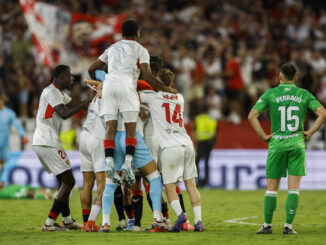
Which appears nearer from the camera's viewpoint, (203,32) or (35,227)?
(35,227)

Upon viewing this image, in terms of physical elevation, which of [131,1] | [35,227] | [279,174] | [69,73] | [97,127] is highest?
[131,1]

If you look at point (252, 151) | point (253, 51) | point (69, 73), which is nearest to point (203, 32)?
point (253, 51)

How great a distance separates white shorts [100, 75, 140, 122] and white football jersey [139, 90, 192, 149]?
0.52m

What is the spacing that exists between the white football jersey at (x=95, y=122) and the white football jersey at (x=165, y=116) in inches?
24.5

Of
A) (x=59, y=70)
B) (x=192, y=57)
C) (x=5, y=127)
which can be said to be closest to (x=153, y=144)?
(x=59, y=70)

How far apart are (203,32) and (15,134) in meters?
7.01

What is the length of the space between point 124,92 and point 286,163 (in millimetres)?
2263

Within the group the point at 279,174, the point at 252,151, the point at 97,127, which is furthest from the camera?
the point at 252,151

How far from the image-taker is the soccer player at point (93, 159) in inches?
360

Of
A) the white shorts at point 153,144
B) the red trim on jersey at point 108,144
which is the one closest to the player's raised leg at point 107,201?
the red trim on jersey at point 108,144

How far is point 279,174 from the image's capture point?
880cm

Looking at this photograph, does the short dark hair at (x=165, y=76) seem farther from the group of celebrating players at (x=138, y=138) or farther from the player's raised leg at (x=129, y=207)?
the player's raised leg at (x=129, y=207)

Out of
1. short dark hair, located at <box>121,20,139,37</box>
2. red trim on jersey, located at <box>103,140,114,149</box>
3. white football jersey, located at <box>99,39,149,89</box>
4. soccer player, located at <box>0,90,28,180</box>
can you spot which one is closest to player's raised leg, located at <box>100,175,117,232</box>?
red trim on jersey, located at <box>103,140,114,149</box>

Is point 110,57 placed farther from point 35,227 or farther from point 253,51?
point 253,51
